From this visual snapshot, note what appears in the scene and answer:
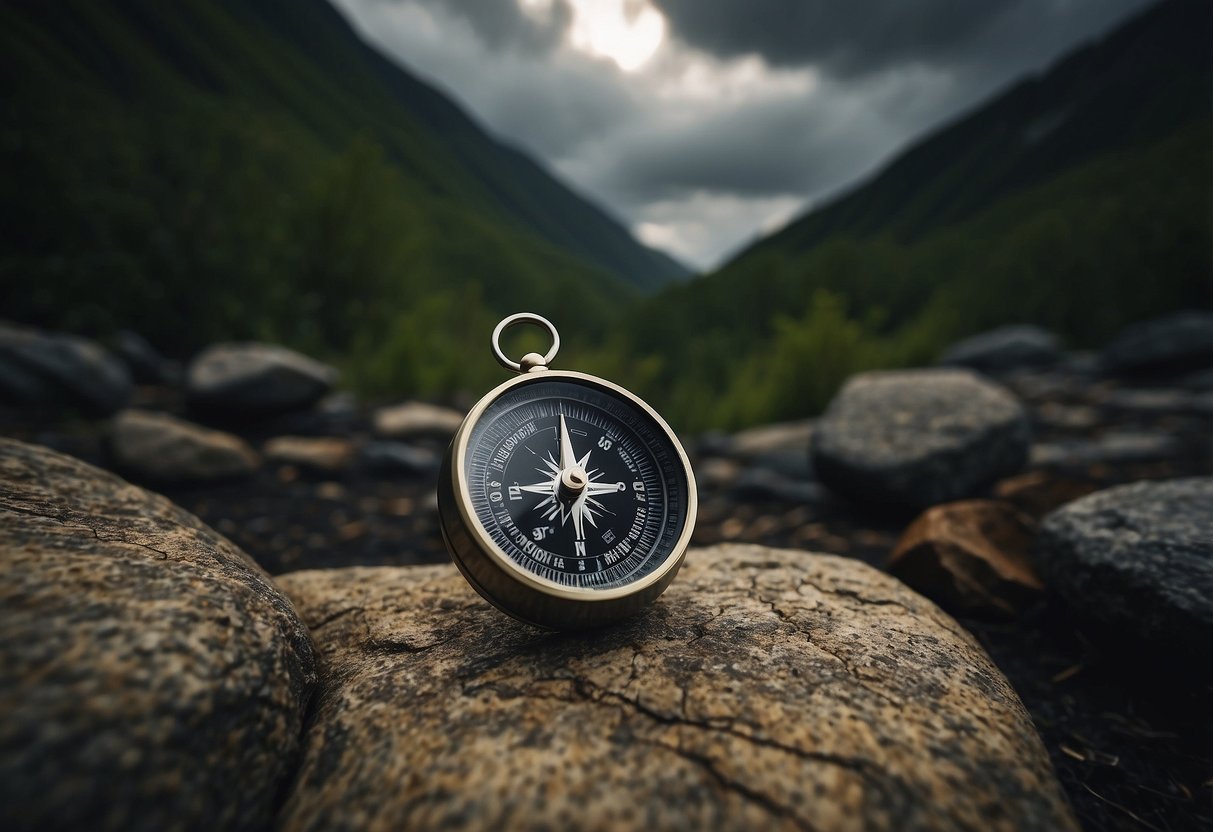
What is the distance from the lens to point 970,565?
2.75 m

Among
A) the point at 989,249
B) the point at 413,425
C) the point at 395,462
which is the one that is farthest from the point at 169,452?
the point at 989,249

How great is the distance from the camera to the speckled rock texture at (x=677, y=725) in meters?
1.21

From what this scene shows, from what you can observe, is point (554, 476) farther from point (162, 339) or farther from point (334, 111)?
point (334, 111)

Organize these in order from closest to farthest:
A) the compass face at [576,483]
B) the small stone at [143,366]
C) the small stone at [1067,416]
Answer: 1. the compass face at [576,483]
2. the small stone at [1067,416]
3. the small stone at [143,366]

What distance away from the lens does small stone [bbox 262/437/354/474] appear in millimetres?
5844

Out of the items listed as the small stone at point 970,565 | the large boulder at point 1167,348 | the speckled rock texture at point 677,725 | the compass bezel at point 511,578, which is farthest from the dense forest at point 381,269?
the compass bezel at point 511,578

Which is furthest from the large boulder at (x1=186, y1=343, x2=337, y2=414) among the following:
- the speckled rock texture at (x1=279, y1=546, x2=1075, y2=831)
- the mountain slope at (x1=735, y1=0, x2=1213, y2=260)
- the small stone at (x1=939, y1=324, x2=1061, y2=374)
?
the mountain slope at (x1=735, y1=0, x2=1213, y2=260)

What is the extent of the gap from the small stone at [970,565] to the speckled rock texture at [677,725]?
70cm

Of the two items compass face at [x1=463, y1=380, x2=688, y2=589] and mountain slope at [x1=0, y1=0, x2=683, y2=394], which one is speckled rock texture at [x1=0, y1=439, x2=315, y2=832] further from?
mountain slope at [x1=0, y1=0, x2=683, y2=394]

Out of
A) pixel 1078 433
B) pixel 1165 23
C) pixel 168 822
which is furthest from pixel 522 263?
pixel 1165 23

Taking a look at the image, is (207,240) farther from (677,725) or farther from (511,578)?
(677,725)

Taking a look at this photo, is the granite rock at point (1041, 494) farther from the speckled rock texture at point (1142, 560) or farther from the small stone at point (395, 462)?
the small stone at point (395, 462)

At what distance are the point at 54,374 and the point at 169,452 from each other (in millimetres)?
2370

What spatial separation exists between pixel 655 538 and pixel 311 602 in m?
1.49
